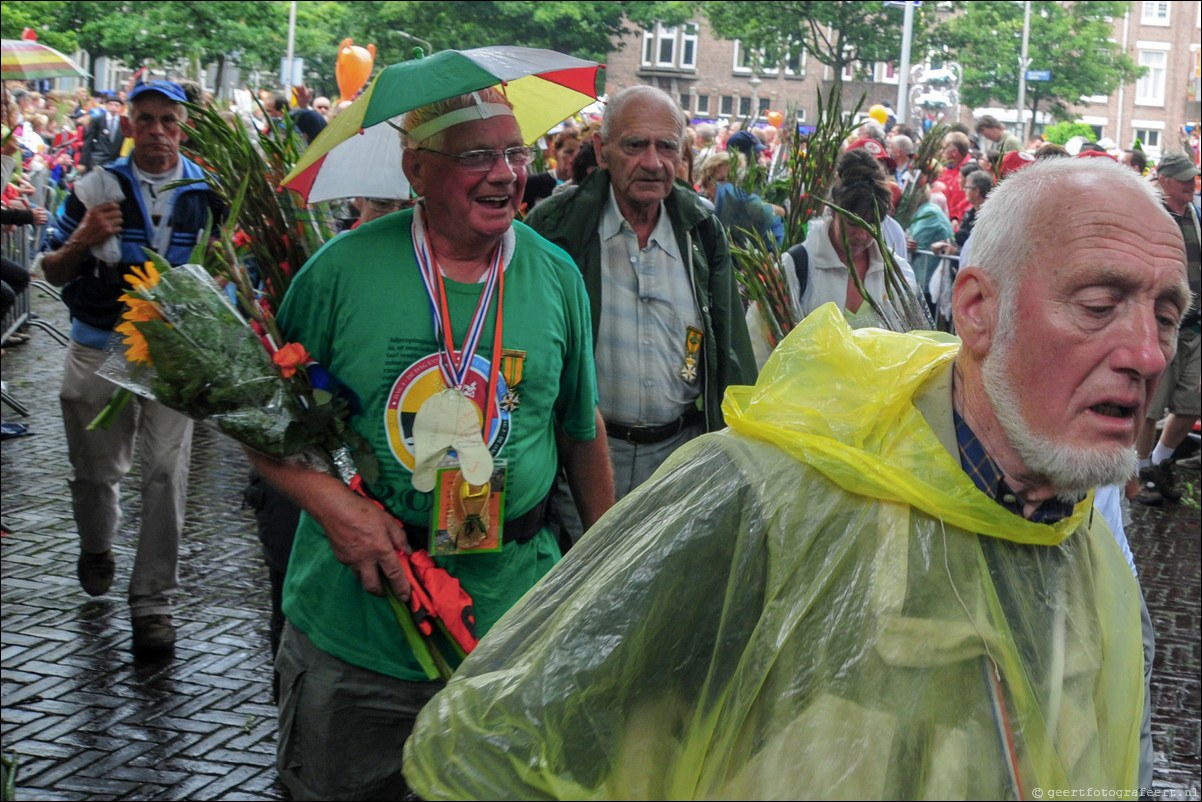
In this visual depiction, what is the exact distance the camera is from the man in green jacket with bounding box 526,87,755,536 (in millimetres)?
4332

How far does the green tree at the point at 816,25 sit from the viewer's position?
47.2m

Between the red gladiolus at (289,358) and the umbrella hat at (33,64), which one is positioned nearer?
the red gladiolus at (289,358)

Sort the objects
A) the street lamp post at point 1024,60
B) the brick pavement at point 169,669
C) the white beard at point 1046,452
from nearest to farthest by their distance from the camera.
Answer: the white beard at point 1046,452 < the brick pavement at point 169,669 < the street lamp post at point 1024,60

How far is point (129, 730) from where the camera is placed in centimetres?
468

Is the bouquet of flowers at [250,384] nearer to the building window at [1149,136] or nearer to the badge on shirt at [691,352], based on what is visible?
the badge on shirt at [691,352]

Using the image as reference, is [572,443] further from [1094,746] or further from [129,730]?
[129,730]

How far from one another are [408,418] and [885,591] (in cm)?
144

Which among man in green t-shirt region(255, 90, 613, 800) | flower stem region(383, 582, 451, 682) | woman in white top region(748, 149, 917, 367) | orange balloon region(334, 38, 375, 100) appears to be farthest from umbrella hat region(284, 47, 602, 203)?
orange balloon region(334, 38, 375, 100)

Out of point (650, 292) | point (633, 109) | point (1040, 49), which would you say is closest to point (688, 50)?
point (1040, 49)

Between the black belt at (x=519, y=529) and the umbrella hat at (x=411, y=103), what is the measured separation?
33.4 inches

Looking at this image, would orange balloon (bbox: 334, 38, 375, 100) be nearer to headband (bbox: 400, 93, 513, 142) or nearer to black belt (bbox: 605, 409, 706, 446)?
black belt (bbox: 605, 409, 706, 446)

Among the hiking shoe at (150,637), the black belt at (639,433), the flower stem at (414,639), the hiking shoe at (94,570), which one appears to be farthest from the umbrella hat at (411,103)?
the hiking shoe at (94,570)

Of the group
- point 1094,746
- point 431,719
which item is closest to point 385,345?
point 431,719

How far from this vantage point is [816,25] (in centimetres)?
4769
